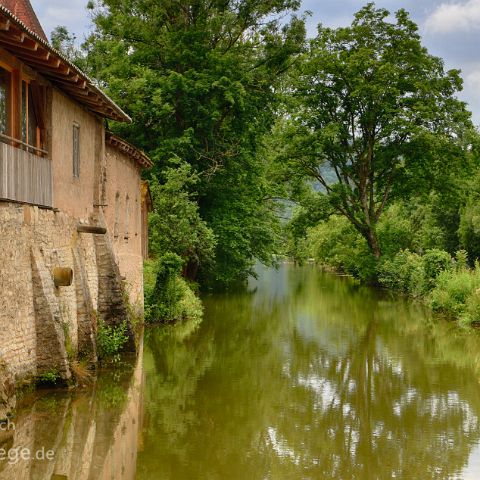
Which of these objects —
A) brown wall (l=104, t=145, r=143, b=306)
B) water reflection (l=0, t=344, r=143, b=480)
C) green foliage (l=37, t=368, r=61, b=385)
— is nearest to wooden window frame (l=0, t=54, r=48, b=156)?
green foliage (l=37, t=368, r=61, b=385)

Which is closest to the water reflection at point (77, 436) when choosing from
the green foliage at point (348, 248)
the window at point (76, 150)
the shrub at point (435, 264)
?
the window at point (76, 150)

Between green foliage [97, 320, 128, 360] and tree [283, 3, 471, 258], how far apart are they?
24.4m

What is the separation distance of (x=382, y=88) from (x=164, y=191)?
1573 centimetres

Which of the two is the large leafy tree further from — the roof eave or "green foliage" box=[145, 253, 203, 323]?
the roof eave

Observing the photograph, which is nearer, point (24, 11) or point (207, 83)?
point (24, 11)

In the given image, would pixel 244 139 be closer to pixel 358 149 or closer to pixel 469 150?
pixel 358 149

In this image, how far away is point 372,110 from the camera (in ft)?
131

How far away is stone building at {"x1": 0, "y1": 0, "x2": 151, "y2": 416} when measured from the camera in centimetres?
1159

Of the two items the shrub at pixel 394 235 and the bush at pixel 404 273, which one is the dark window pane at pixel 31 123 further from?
the shrub at pixel 394 235

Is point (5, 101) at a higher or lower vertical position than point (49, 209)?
higher

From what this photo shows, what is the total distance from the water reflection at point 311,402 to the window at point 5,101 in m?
5.91

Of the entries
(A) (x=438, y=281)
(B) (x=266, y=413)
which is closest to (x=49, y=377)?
(B) (x=266, y=413)

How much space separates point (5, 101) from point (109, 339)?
6.28 metres

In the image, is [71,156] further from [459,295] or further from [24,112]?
[459,295]
